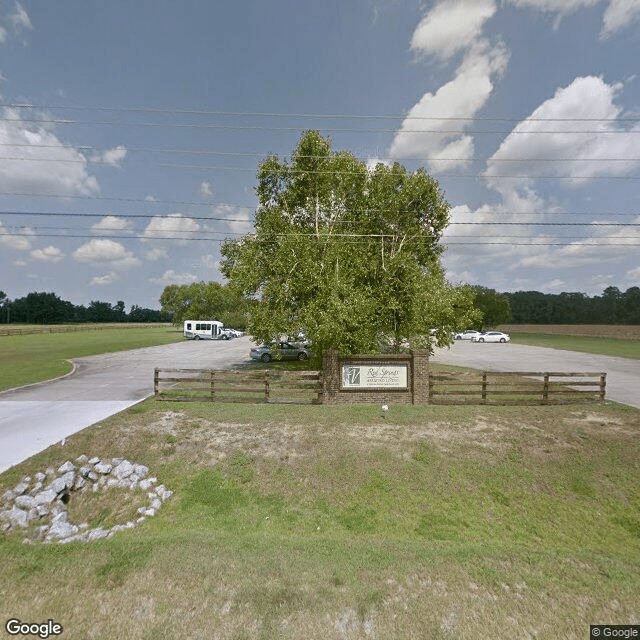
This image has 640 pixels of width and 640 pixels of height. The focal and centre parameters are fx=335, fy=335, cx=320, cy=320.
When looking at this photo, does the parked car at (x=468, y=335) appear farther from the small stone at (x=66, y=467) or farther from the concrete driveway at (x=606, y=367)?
the small stone at (x=66, y=467)

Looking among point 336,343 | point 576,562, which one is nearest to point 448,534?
point 576,562

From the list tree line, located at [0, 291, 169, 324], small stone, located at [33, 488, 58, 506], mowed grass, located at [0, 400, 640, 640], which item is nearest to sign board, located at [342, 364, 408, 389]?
mowed grass, located at [0, 400, 640, 640]

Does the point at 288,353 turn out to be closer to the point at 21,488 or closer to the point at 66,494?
the point at 66,494

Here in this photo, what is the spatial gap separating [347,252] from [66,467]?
1319 centimetres

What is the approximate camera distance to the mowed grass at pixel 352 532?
3.72 meters

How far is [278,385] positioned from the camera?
15.5m

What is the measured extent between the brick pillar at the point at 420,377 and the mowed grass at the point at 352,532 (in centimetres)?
92

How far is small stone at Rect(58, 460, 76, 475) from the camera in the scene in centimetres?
741

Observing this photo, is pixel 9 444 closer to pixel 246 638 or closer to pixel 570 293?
pixel 246 638

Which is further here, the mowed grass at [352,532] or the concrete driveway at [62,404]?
the concrete driveway at [62,404]

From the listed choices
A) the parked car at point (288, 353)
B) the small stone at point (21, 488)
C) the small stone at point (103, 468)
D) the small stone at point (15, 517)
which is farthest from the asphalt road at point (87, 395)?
the parked car at point (288, 353)

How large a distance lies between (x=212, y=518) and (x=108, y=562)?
199 centimetres

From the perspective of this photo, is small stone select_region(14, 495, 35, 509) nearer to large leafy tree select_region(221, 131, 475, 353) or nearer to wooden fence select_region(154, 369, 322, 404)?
wooden fence select_region(154, 369, 322, 404)

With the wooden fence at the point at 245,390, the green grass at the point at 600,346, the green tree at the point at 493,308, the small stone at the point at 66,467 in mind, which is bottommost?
the green grass at the point at 600,346
